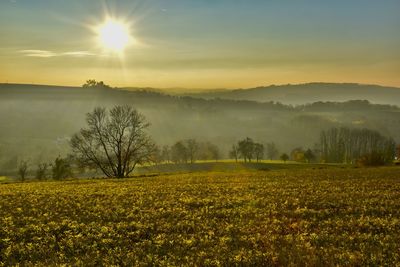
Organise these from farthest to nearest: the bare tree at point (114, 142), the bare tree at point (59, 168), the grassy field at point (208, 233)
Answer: the bare tree at point (59, 168), the bare tree at point (114, 142), the grassy field at point (208, 233)

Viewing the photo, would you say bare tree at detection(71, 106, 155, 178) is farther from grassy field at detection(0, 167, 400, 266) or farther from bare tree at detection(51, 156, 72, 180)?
grassy field at detection(0, 167, 400, 266)

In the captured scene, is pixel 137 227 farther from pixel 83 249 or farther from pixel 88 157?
pixel 88 157

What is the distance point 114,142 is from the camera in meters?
90.9

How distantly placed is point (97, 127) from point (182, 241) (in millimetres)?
75424

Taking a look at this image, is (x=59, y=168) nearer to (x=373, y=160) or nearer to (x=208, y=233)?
(x=373, y=160)

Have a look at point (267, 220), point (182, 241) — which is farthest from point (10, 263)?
point (267, 220)

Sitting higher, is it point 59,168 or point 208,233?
point 208,233

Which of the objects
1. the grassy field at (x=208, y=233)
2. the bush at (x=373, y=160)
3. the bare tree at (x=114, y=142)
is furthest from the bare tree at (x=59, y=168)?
the grassy field at (x=208, y=233)

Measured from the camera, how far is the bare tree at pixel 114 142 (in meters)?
88.2

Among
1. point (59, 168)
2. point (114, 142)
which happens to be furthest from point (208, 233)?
point (59, 168)

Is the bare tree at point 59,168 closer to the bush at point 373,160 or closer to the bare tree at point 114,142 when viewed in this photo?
the bare tree at point 114,142

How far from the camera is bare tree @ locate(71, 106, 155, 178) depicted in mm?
88188


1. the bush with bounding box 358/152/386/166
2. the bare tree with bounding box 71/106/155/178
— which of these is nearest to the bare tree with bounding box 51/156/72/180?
the bare tree with bounding box 71/106/155/178

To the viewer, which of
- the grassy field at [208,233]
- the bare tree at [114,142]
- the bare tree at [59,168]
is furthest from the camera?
the bare tree at [59,168]
